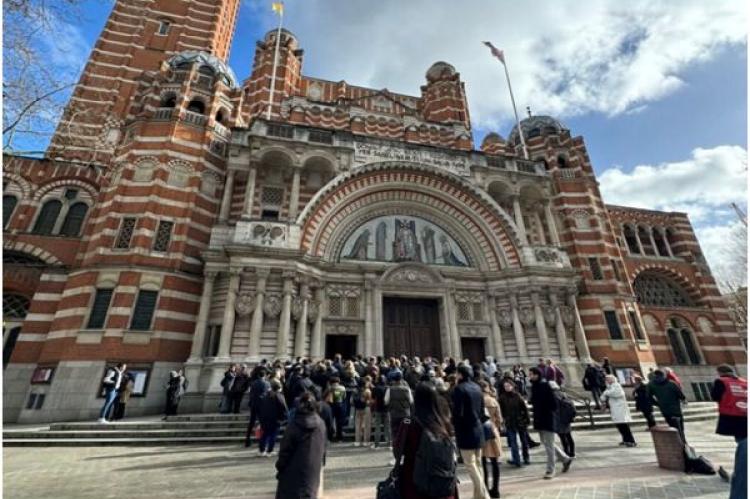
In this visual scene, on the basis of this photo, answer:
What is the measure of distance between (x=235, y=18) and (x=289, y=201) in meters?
31.8

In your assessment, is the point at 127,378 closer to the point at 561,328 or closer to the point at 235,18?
the point at 561,328

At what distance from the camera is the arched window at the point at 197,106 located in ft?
65.5

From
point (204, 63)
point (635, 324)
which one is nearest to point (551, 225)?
point (635, 324)

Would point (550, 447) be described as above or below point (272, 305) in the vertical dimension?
below


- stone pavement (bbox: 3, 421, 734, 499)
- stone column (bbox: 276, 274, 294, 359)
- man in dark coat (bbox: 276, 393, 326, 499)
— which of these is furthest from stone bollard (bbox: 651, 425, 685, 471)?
stone column (bbox: 276, 274, 294, 359)

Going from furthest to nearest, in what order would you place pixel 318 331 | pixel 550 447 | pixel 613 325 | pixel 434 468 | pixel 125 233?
pixel 613 325 → pixel 318 331 → pixel 125 233 → pixel 550 447 → pixel 434 468

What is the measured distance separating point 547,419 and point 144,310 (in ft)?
49.4

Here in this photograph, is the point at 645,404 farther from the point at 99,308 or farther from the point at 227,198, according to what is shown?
the point at 99,308

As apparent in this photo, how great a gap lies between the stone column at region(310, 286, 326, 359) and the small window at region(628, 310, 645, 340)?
1725 centimetres

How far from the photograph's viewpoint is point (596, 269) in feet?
68.4

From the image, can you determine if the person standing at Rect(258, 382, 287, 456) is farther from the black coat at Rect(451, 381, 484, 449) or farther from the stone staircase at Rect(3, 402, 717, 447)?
the black coat at Rect(451, 381, 484, 449)

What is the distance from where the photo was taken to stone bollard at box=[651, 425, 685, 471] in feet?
20.7

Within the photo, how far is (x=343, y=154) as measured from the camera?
18.7 m

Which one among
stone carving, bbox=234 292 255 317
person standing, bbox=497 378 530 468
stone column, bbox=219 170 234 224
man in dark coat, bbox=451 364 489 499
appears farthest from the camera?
stone column, bbox=219 170 234 224
